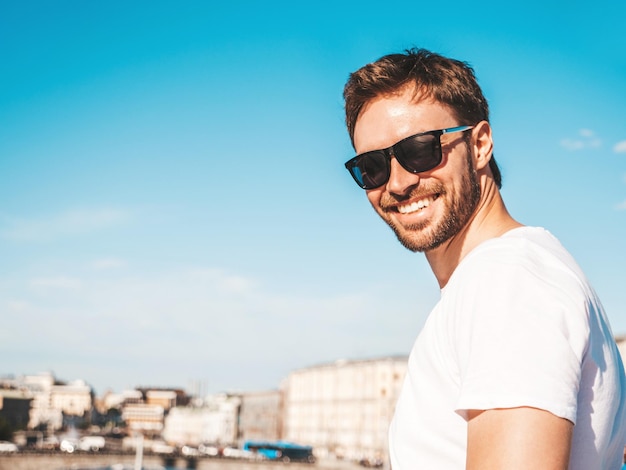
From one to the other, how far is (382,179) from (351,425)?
278 feet

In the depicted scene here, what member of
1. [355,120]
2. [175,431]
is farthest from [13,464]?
[175,431]

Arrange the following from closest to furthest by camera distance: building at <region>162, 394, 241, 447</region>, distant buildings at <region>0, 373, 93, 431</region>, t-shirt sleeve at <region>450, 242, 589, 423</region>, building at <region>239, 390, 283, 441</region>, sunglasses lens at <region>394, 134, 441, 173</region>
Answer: t-shirt sleeve at <region>450, 242, 589, 423</region> < sunglasses lens at <region>394, 134, 441, 173</region> < building at <region>239, 390, 283, 441</region> < building at <region>162, 394, 241, 447</region> < distant buildings at <region>0, 373, 93, 431</region>

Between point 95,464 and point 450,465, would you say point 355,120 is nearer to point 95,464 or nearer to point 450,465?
point 450,465

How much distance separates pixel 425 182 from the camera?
6.21ft

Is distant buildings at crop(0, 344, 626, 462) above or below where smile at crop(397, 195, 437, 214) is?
below

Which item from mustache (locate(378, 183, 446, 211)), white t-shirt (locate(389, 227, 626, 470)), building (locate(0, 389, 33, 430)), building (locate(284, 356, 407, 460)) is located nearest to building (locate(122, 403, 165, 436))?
building (locate(0, 389, 33, 430))

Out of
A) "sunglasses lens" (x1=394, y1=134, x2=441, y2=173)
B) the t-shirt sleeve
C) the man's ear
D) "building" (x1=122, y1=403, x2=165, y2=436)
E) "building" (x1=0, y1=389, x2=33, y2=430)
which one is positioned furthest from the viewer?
"building" (x1=122, y1=403, x2=165, y2=436)

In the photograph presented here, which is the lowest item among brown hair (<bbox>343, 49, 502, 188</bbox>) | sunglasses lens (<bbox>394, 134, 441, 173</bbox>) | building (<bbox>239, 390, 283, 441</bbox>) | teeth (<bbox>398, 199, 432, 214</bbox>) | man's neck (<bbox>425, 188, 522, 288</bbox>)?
building (<bbox>239, 390, 283, 441</bbox>)

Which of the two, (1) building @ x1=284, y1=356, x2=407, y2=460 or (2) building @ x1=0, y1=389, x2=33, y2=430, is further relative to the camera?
(2) building @ x1=0, y1=389, x2=33, y2=430

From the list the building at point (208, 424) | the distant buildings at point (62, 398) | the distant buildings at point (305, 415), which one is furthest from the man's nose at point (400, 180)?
the distant buildings at point (62, 398)

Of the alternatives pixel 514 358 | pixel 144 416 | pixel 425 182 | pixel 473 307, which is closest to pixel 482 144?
pixel 425 182

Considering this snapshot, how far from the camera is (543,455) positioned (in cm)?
124

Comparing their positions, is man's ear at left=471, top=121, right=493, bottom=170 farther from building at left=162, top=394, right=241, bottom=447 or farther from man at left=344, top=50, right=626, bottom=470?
building at left=162, top=394, right=241, bottom=447

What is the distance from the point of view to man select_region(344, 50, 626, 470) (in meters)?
1.26
